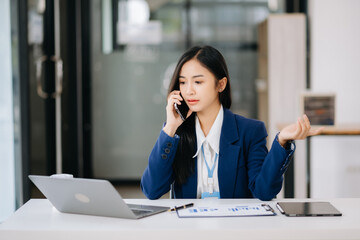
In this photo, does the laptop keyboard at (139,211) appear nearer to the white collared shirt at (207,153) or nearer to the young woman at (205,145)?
the young woman at (205,145)

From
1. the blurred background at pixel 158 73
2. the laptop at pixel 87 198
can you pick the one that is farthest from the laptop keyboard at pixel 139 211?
the blurred background at pixel 158 73

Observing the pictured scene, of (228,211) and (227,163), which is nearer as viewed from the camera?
(228,211)

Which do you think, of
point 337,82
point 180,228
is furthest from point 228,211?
point 337,82

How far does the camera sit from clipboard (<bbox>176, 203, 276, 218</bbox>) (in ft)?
5.46

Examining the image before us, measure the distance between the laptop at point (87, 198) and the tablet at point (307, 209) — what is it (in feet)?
1.41

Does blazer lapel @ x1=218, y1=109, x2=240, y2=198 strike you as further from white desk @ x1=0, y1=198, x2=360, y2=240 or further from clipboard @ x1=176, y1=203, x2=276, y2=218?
white desk @ x1=0, y1=198, x2=360, y2=240

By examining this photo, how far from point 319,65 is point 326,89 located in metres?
0.25

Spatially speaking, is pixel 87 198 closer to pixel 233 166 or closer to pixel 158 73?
pixel 233 166

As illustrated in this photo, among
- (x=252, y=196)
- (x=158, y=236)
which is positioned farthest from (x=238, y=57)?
(x=158, y=236)

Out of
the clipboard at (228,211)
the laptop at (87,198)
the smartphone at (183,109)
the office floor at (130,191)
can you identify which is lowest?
the office floor at (130,191)

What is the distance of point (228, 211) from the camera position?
1.71 metres

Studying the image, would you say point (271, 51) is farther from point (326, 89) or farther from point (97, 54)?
point (97, 54)

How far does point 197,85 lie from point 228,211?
2.22 feet

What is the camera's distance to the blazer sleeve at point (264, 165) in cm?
195
